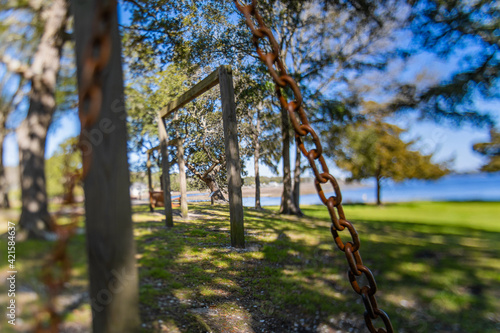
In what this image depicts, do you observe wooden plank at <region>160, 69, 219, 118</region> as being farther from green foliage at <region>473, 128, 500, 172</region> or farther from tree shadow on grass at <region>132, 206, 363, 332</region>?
green foliage at <region>473, 128, 500, 172</region>

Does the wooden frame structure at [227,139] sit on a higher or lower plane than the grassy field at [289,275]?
higher

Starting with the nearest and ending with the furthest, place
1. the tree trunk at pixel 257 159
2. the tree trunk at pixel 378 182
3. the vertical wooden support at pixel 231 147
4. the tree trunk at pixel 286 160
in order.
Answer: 1. the vertical wooden support at pixel 231 147
2. the tree trunk at pixel 257 159
3. the tree trunk at pixel 286 160
4. the tree trunk at pixel 378 182

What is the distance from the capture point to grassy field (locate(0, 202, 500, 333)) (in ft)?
1.65

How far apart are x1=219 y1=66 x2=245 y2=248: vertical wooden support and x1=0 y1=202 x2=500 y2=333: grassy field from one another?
0.02 metres

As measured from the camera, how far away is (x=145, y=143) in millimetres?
573

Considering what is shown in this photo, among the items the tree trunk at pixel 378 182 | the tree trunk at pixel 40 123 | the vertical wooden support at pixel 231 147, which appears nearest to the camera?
the tree trunk at pixel 40 123

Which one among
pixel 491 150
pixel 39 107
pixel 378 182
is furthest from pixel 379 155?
pixel 39 107

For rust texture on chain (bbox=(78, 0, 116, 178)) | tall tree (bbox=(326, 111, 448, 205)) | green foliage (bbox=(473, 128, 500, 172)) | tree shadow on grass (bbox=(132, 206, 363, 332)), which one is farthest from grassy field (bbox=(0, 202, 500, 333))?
green foliage (bbox=(473, 128, 500, 172))

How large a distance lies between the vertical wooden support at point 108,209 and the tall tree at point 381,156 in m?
2.97

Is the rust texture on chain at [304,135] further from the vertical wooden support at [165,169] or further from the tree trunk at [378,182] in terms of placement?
the tree trunk at [378,182]

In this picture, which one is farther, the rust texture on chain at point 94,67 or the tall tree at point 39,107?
the tall tree at point 39,107

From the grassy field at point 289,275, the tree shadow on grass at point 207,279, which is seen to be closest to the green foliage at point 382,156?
the grassy field at point 289,275

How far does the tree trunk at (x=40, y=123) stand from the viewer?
41 centimetres

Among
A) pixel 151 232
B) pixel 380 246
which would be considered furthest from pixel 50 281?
pixel 380 246
